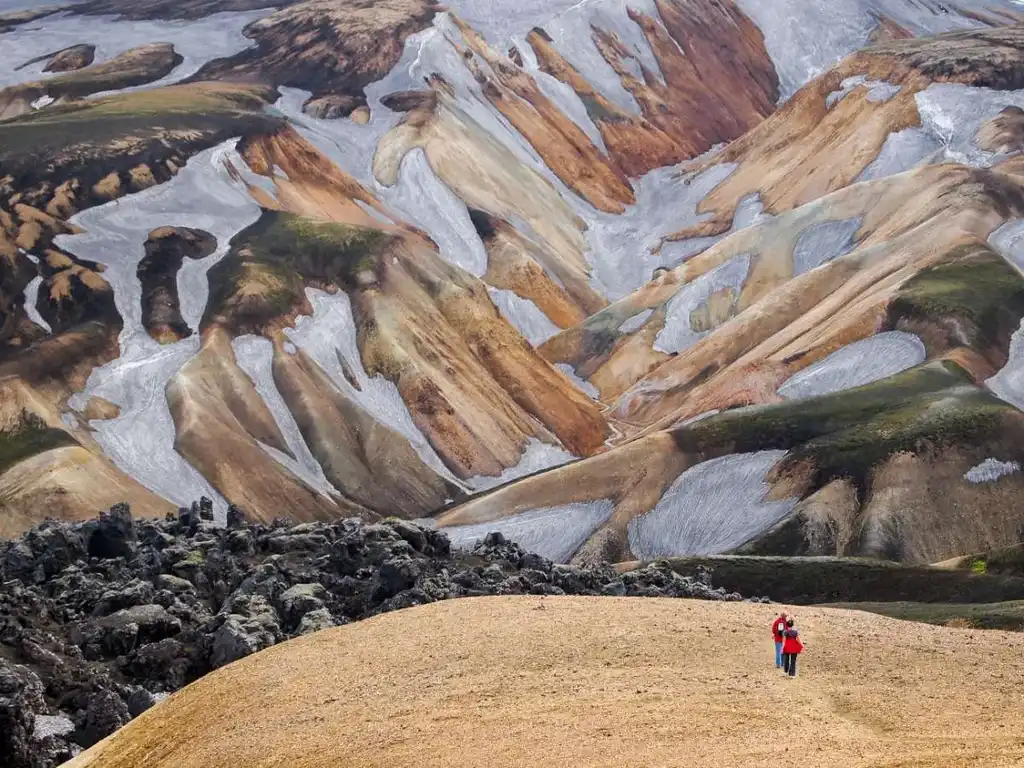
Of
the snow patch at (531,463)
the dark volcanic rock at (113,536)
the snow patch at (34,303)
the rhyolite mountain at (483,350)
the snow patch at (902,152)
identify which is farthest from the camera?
the snow patch at (902,152)

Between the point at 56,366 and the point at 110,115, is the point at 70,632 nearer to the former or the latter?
the point at 56,366

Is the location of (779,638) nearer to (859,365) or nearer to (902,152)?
(859,365)

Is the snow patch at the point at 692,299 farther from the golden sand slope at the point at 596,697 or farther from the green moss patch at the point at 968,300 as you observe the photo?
the golden sand slope at the point at 596,697

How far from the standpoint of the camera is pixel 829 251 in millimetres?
171250

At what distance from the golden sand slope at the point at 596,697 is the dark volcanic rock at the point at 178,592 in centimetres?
496

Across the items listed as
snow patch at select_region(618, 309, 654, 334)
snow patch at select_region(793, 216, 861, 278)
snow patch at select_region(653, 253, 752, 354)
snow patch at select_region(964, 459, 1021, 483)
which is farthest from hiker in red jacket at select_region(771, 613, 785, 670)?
snow patch at select_region(793, 216, 861, 278)

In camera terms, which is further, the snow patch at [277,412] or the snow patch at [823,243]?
the snow patch at [823,243]

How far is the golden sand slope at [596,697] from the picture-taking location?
109 feet

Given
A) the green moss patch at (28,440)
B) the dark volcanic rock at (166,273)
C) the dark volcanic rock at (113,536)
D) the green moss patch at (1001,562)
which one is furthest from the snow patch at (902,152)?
the dark volcanic rock at (113,536)

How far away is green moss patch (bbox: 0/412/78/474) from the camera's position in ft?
372

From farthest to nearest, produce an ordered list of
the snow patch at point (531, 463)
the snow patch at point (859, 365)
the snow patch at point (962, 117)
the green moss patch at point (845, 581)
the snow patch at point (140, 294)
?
the snow patch at point (962, 117), the snow patch at point (531, 463), the snow patch at point (859, 365), the snow patch at point (140, 294), the green moss patch at point (845, 581)

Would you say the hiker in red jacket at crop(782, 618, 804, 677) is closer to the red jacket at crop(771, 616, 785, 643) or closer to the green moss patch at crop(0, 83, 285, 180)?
the red jacket at crop(771, 616, 785, 643)

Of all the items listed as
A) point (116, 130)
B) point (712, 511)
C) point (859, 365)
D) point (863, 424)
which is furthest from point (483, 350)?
point (116, 130)

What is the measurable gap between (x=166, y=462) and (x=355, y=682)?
278ft
